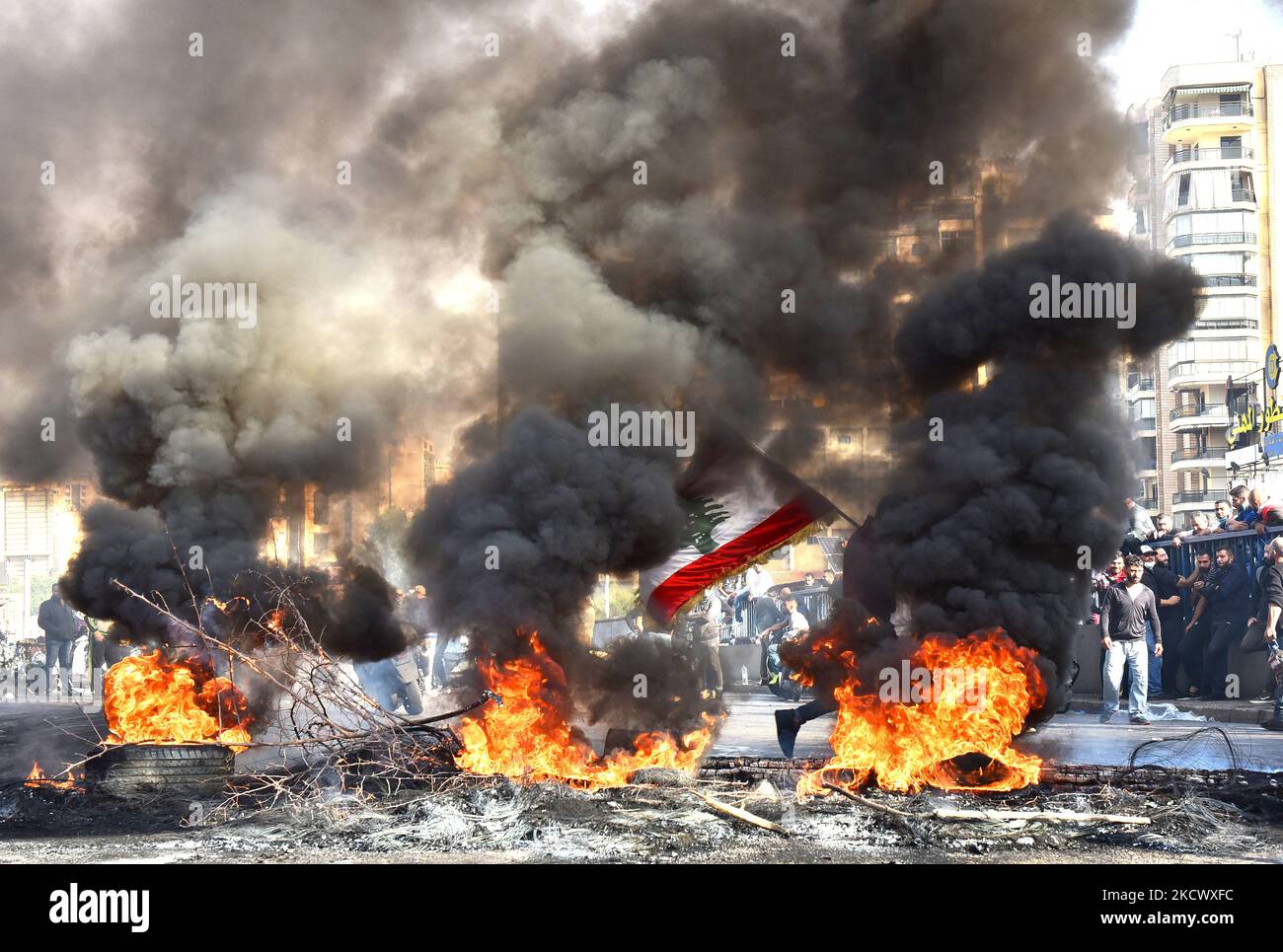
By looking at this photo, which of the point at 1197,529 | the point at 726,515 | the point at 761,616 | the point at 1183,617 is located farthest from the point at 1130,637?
the point at 761,616

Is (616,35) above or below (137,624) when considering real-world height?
above

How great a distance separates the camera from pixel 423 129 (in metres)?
14.6

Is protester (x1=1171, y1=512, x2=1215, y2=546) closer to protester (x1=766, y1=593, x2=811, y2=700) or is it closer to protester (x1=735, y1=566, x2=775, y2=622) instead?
protester (x1=766, y1=593, x2=811, y2=700)

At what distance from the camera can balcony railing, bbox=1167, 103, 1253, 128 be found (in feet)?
162

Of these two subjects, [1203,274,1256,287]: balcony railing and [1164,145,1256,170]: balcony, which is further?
[1164,145,1256,170]: balcony

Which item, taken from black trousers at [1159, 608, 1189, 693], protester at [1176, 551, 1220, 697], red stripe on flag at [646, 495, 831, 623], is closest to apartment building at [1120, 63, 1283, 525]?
black trousers at [1159, 608, 1189, 693]

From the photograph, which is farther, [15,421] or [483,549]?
[15,421]

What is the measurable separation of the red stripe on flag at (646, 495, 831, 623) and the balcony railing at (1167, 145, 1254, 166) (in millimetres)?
44388

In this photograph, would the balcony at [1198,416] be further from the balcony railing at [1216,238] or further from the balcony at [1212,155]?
the balcony at [1212,155]

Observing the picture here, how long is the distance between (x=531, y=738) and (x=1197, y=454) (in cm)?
4644

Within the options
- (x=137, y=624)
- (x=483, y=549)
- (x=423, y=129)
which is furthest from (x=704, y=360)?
(x=137, y=624)

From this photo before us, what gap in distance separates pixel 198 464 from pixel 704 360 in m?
5.72

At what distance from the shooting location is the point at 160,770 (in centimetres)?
1084
